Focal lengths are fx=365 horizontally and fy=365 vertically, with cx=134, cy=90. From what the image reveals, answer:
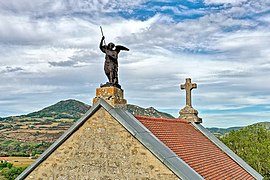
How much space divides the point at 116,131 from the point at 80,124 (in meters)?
1.36

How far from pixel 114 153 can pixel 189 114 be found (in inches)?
327

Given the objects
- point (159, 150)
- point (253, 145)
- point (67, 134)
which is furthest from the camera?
point (253, 145)

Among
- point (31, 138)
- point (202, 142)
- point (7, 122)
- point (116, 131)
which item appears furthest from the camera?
point (7, 122)

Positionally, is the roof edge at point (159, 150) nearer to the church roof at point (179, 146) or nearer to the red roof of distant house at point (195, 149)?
the church roof at point (179, 146)

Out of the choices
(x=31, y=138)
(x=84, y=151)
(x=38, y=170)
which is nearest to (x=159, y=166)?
(x=84, y=151)

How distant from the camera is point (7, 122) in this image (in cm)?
9919

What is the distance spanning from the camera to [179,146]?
534 inches

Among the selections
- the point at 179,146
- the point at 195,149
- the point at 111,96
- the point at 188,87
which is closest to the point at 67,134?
the point at 111,96

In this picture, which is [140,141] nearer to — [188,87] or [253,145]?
[188,87]

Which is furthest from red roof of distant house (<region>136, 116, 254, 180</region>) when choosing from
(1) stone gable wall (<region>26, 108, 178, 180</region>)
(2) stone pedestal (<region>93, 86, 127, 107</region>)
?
(1) stone gable wall (<region>26, 108, 178, 180</region>)

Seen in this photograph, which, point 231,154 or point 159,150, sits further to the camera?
point 231,154

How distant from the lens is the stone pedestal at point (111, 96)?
12555mm

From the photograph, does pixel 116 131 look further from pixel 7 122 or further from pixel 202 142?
pixel 7 122

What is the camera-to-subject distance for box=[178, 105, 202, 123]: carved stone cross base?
19078mm
